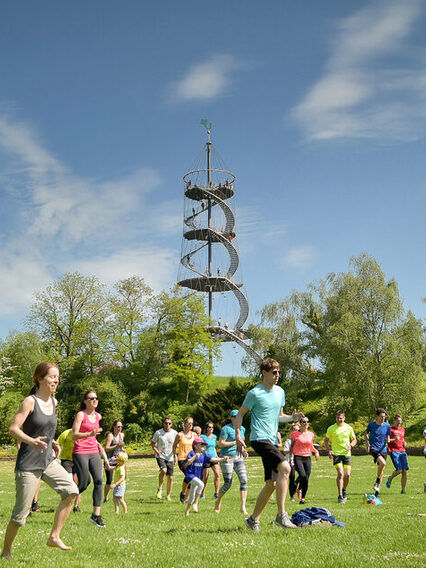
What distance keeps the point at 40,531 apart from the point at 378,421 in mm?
10573

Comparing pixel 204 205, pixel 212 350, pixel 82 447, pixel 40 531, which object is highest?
pixel 204 205

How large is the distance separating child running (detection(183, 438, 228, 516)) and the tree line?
35.0 metres

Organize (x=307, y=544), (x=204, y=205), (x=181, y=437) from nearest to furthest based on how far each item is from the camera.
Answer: (x=307, y=544) < (x=181, y=437) < (x=204, y=205)

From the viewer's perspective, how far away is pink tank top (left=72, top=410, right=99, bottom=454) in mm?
11008

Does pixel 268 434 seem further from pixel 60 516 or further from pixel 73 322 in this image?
pixel 73 322

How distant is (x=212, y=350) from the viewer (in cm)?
6128

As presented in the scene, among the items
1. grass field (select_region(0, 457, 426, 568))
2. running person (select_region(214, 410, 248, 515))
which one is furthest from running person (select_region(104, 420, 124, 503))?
running person (select_region(214, 410, 248, 515))

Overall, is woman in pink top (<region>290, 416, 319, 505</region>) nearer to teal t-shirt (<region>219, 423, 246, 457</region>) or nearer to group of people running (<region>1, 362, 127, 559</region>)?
teal t-shirt (<region>219, 423, 246, 457</region>)

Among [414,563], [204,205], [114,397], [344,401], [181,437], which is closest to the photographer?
[414,563]

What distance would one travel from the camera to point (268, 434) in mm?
9188

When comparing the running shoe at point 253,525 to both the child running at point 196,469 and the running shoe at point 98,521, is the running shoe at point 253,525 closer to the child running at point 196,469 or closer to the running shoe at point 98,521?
the running shoe at point 98,521

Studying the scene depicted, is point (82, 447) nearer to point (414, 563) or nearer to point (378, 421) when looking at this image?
point (414, 563)

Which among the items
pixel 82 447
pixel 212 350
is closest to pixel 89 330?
pixel 212 350

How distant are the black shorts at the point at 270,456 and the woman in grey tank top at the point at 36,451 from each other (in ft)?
9.87
